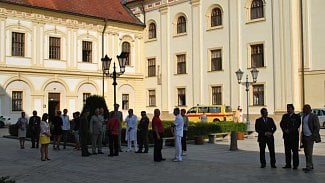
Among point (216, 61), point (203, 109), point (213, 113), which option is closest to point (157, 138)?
point (213, 113)

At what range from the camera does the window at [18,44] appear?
33.2 m

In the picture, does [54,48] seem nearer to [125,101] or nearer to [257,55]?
[125,101]

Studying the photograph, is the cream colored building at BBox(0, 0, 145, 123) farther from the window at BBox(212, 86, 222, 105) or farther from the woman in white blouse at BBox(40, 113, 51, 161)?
the woman in white blouse at BBox(40, 113, 51, 161)

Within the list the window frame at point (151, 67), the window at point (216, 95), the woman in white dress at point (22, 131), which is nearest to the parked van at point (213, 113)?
the window at point (216, 95)

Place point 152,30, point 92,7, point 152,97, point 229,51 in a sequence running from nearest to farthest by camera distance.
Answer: point 229,51 → point 92,7 → point 152,97 → point 152,30

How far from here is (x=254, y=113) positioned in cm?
3272

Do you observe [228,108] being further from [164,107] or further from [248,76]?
[164,107]

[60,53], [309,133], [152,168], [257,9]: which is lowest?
[152,168]

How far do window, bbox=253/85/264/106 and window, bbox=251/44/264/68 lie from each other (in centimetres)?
163

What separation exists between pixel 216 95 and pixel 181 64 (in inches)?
176

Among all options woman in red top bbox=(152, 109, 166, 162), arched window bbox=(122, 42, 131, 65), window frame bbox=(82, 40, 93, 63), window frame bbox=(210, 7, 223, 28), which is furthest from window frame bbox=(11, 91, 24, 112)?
woman in red top bbox=(152, 109, 166, 162)

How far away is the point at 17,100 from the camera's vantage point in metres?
33.2

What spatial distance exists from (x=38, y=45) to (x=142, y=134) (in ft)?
Result: 68.4

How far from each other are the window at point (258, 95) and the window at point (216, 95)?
3.18 metres
